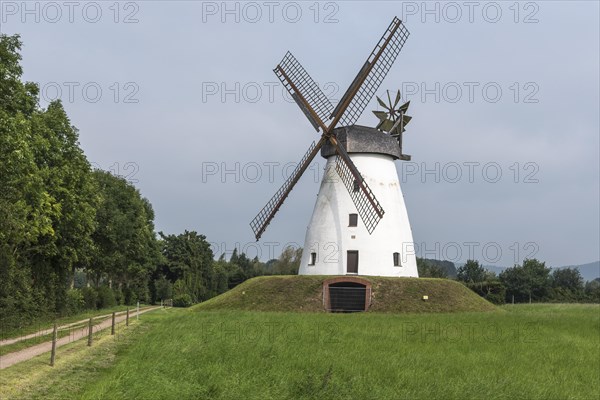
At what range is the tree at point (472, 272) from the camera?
9925cm

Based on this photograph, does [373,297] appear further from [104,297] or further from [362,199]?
[104,297]

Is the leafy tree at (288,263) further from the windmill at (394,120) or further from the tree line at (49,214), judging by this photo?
the windmill at (394,120)

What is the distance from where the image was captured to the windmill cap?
1703 inches

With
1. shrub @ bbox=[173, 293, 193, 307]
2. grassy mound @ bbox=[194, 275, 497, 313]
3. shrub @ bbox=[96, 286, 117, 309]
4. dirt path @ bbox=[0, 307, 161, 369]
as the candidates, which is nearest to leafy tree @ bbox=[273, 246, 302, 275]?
shrub @ bbox=[173, 293, 193, 307]

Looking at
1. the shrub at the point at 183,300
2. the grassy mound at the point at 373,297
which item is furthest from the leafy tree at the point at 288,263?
the grassy mound at the point at 373,297

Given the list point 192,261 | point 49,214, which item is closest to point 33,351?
point 49,214

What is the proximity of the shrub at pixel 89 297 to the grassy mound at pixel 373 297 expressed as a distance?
13794 millimetres

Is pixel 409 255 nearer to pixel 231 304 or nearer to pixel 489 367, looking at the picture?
pixel 231 304

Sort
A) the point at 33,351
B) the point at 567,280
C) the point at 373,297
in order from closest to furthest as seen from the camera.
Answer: the point at 33,351 → the point at 373,297 → the point at 567,280

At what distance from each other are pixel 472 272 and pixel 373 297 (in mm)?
65225

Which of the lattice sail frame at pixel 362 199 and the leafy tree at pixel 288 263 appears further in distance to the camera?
the leafy tree at pixel 288 263

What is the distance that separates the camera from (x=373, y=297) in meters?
39.1

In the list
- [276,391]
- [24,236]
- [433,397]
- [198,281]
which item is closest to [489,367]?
[433,397]

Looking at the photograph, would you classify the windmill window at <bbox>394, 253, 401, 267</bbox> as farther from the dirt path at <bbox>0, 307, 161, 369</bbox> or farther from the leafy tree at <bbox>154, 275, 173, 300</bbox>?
the leafy tree at <bbox>154, 275, 173, 300</bbox>
